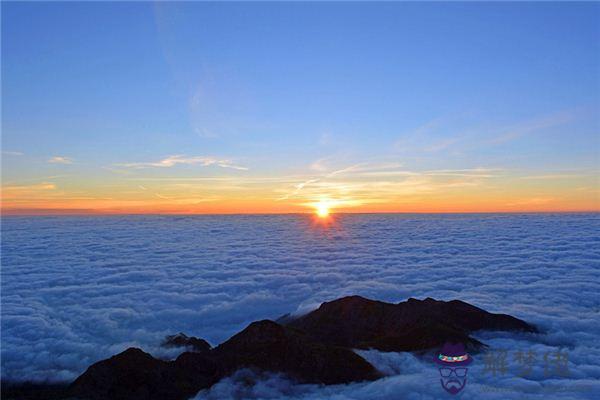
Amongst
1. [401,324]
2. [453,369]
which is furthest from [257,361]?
[401,324]

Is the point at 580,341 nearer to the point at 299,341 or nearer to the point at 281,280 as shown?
the point at 299,341

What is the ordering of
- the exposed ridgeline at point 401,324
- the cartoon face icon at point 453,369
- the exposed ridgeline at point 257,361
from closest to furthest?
the cartoon face icon at point 453,369
the exposed ridgeline at point 257,361
the exposed ridgeline at point 401,324

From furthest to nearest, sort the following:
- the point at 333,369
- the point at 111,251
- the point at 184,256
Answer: the point at 111,251
the point at 184,256
the point at 333,369

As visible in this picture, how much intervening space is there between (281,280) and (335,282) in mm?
4360

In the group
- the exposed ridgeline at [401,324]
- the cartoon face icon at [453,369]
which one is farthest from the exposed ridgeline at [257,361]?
the cartoon face icon at [453,369]

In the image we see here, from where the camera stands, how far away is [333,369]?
10148mm

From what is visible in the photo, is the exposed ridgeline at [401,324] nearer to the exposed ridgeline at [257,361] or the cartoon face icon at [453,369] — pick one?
the exposed ridgeline at [257,361]

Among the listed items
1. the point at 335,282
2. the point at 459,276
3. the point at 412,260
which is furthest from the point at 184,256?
the point at 459,276

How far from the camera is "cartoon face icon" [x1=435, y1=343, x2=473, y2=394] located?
9.36 metres

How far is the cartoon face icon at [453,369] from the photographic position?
936cm

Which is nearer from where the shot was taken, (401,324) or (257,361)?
(257,361)

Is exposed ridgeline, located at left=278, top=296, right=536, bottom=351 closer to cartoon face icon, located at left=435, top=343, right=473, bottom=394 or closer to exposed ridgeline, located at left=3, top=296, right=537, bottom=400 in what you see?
exposed ridgeline, located at left=3, top=296, right=537, bottom=400

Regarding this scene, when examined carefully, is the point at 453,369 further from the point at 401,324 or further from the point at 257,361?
the point at 257,361

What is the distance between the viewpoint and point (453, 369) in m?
10.3
